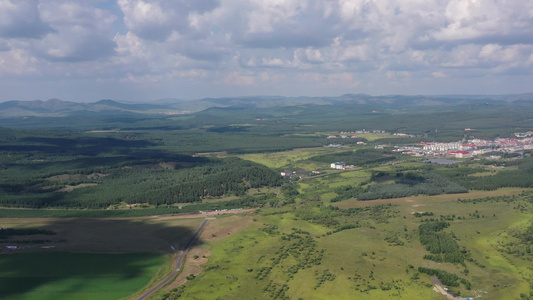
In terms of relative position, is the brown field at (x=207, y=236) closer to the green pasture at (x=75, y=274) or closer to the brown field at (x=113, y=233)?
the brown field at (x=113, y=233)

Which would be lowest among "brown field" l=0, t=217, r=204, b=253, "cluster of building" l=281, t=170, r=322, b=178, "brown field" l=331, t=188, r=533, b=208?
"brown field" l=331, t=188, r=533, b=208

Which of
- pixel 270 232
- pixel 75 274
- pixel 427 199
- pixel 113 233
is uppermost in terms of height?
pixel 75 274

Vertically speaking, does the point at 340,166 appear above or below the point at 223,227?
above

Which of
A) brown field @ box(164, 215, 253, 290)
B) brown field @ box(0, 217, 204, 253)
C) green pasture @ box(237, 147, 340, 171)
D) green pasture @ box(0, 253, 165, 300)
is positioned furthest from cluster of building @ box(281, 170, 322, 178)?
green pasture @ box(0, 253, 165, 300)

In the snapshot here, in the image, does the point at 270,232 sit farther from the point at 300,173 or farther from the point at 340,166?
the point at 340,166

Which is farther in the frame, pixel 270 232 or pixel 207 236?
pixel 270 232

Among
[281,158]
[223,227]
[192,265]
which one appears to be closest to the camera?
[192,265]

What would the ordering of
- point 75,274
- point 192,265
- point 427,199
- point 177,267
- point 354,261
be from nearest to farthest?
point 75,274
point 177,267
point 192,265
point 354,261
point 427,199

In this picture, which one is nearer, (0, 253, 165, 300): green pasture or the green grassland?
(0, 253, 165, 300): green pasture

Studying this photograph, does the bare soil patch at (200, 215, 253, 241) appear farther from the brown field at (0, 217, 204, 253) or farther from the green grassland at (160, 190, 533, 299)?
the brown field at (0, 217, 204, 253)

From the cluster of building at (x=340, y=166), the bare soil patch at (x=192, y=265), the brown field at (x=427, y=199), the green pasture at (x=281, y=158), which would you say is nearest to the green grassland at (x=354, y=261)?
the bare soil patch at (x=192, y=265)

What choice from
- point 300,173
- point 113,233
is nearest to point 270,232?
point 113,233
